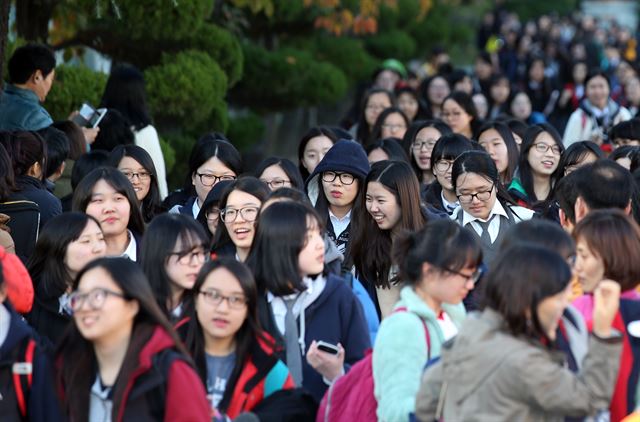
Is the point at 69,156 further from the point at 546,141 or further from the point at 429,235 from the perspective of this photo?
the point at 429,235

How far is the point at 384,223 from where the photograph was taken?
24.5ft

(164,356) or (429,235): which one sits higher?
(429,235)

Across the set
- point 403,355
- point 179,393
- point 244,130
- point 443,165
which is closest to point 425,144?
point 443,165

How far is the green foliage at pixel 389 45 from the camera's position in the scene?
2262 cm

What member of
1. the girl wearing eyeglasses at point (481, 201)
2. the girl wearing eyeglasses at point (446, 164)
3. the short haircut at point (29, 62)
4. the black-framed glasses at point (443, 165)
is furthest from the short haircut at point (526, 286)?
the short haircut at point (29, 62)

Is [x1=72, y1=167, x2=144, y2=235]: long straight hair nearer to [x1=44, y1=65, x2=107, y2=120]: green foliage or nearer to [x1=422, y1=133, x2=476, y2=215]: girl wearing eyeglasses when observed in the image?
[x1=422, y1=133, x2=476, y2=215]: girl wearing eyeglasses

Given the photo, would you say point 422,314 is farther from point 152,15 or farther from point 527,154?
point 152,15

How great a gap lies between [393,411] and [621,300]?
1048 mm

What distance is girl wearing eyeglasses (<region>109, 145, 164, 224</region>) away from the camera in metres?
8.48

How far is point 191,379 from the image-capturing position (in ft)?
15.8

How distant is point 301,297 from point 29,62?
475cm

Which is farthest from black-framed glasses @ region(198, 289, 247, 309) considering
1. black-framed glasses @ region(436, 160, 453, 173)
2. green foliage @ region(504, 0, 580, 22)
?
green foliage @ region(504, 0, 580, 22)

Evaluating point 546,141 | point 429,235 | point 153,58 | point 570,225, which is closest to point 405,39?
point 153,58

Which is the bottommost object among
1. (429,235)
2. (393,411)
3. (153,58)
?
(393,411)
